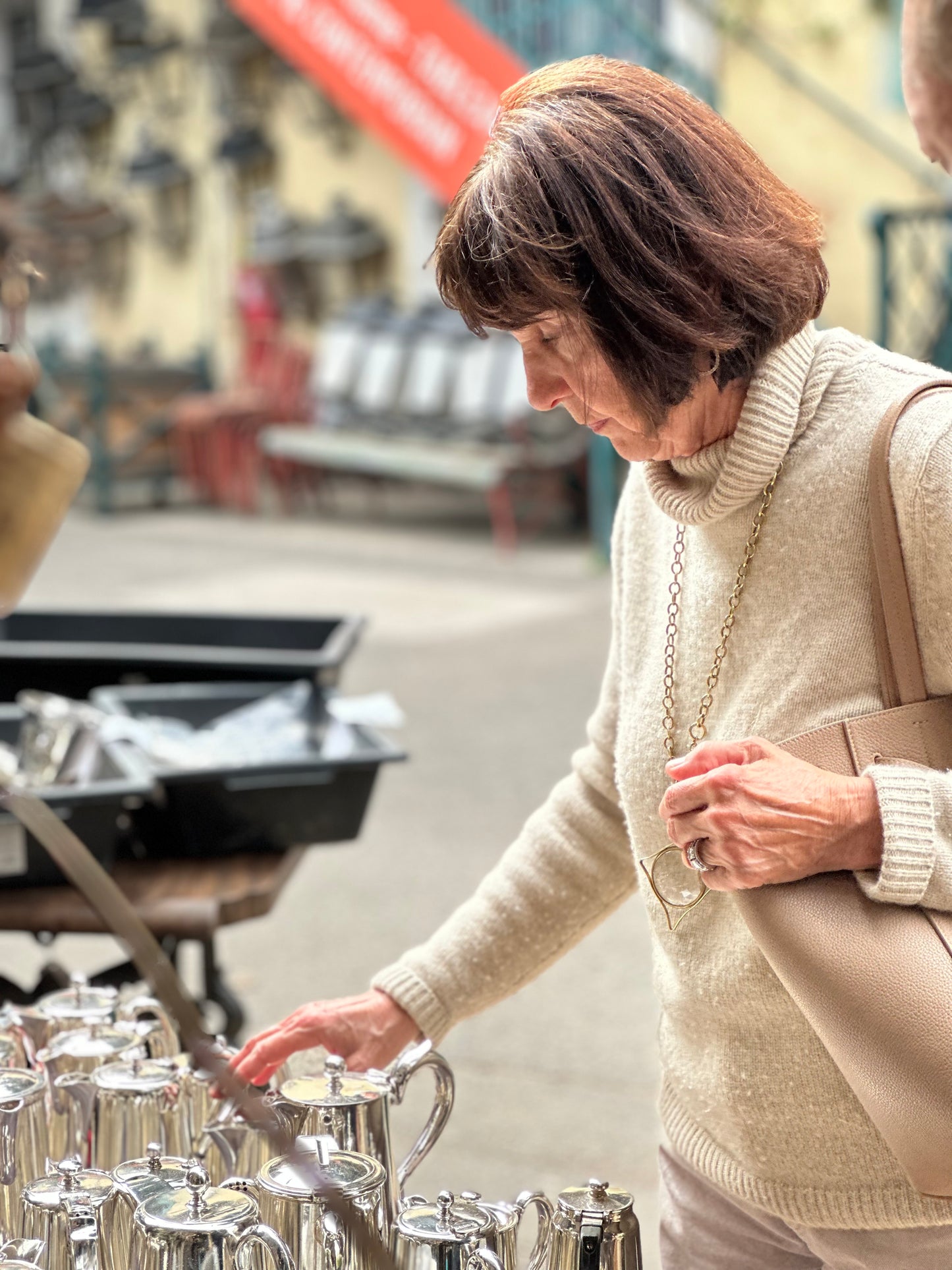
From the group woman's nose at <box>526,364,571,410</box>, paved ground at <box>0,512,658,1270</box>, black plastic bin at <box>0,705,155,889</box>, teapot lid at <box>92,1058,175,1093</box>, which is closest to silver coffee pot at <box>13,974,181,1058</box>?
teapot lid at <box>92,1058,175,1093</box>

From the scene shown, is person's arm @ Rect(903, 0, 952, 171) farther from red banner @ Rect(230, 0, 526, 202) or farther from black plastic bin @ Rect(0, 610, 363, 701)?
red banner @ Rect(230, 0, 526, 202)

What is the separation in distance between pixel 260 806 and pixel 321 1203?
3.86 feet

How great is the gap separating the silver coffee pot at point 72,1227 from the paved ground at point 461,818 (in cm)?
175

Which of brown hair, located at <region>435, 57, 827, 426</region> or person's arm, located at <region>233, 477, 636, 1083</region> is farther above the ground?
brown hair, located at <region>435, 57, 827, 426</region>

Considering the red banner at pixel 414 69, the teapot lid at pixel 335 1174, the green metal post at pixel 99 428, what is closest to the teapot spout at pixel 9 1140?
the teapot lid at pixel 335 1174

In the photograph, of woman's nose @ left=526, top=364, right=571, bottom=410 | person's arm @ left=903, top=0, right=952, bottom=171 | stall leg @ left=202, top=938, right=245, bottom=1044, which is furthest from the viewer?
stall leg @ left=202, top=938, right=245, bottom=1044

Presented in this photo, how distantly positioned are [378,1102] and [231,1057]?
0.65ft

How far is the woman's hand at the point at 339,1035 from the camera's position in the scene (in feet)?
4.66

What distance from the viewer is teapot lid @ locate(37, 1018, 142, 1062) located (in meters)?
1.45

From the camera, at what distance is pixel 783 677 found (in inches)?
47.4

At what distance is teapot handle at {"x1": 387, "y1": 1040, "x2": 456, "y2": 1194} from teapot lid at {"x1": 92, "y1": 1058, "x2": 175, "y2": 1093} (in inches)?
7.6

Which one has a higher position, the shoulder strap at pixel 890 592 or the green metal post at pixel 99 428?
the green metal post at pixel 99 428

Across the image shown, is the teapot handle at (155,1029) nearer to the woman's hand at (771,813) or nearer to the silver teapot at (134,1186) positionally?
the silver teapot at (134,1186)

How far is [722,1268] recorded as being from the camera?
1.35 meters
